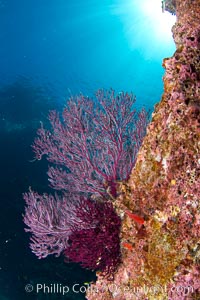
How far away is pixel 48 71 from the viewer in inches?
2039

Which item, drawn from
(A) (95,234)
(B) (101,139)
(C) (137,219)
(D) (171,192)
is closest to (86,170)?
(B) (101,139)

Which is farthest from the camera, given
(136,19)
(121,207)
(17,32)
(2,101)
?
(136,19)

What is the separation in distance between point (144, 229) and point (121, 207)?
65 cm

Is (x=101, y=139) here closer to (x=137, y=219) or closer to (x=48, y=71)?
(x=137, y=219)

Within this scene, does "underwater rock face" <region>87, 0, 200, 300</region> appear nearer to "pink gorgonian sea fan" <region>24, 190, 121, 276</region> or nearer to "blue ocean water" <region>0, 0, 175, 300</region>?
"pink gorgonian sea fan" <region>24, 190, 121, 276</region>

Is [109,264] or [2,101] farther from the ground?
[2,101]

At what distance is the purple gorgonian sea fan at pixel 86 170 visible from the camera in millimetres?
4809

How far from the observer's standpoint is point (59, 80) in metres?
52.8

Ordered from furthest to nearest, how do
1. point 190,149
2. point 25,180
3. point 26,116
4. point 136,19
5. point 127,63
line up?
point 127,63
point 136,19
point 26,116
point 25,180
point 190,149

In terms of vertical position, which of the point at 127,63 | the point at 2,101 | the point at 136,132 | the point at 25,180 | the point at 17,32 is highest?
the point at 127,63

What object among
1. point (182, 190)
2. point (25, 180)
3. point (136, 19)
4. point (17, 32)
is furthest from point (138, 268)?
point (136, 19)

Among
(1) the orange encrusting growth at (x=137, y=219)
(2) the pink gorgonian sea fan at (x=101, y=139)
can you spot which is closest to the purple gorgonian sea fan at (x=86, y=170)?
(2) the pink gorgonian sea fan at (x=101, y=139)

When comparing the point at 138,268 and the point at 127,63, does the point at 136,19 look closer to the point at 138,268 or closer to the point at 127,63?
the point at 127,63

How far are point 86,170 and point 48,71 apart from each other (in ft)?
165
